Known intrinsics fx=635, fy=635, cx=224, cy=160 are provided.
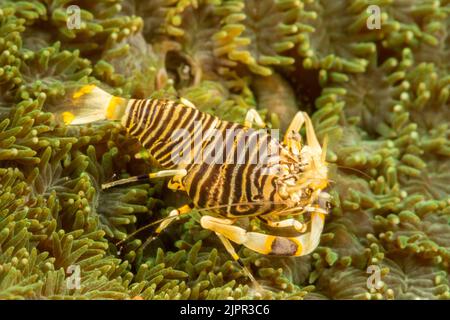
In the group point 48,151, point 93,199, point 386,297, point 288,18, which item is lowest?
point 386,297

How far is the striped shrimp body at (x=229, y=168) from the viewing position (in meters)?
3.63

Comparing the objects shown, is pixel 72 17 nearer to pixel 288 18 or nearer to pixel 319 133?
pixel 288 18

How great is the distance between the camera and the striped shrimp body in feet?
11.9

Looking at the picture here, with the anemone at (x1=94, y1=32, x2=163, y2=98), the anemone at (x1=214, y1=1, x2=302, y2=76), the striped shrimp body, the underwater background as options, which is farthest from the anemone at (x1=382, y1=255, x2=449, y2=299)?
the anemone at (x1=94, y1=32, x2=163, y2=98)

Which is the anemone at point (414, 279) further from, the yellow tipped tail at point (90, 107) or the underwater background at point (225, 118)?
the yellow tipped tail at point (90, 107)

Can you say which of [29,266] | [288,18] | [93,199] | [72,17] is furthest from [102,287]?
[288,18]

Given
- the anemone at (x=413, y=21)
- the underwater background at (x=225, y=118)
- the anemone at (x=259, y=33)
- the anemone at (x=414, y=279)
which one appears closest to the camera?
the underwater background at (x=225, y=118)

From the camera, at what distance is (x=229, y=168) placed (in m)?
3.70

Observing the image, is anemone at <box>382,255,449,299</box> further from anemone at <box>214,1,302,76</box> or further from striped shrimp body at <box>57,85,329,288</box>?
anemone at <box>214,1,302,76</box>

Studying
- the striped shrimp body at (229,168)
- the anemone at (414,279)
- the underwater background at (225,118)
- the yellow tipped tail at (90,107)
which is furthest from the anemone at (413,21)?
the yellow tipped tail at (90,107)

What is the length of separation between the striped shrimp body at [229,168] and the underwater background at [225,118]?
0.17m
